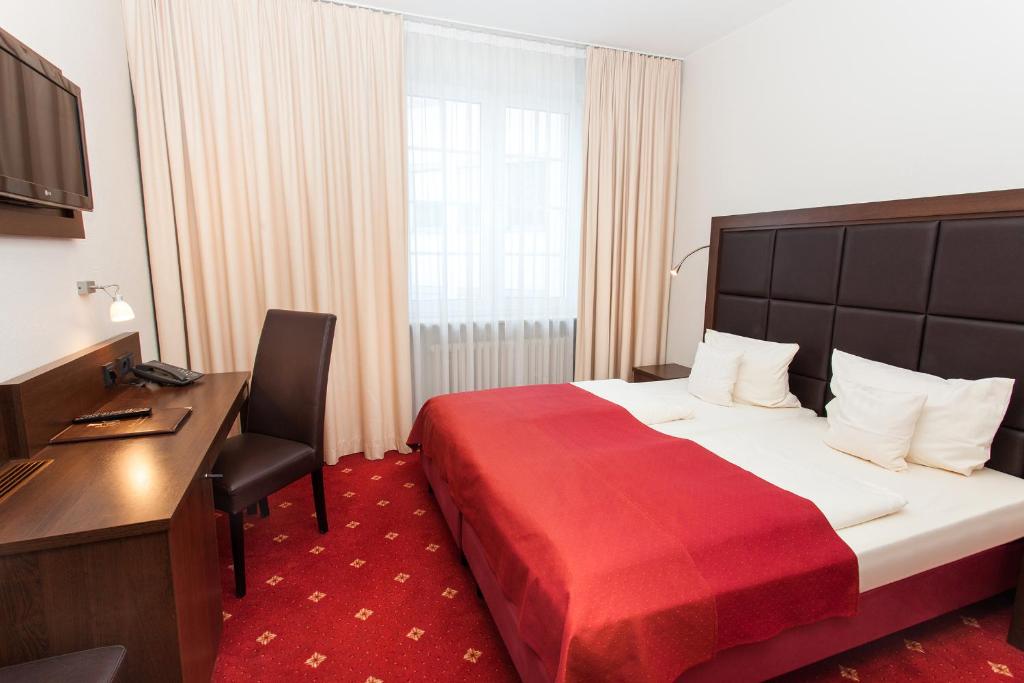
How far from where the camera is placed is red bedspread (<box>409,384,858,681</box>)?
125 centimetres

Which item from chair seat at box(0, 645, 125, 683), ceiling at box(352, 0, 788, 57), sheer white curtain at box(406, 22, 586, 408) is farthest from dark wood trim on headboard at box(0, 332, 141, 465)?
ceiling at box(352, 0, 788, 57)

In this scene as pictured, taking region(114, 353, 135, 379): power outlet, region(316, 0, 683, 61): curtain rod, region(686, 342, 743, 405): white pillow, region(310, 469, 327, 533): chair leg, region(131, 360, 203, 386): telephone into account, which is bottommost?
region(310, 469, 327, 533): chair leg

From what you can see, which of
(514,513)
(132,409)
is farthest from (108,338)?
(514,513)

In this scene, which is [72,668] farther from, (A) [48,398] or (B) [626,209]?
(B) [626,209]

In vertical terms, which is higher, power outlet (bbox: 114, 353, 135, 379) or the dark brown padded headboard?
the dark brown padded headboard

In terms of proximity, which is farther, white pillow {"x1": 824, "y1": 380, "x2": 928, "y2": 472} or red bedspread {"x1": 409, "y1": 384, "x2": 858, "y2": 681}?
white pillow {"x1": 824, "y1": 380, "x2": 928, "y2": 472}

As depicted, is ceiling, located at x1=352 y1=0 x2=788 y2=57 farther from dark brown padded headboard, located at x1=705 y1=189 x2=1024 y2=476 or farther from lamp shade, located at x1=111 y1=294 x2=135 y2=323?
lamp shade, located at x1=111 y1=294 x2=135 y2=323

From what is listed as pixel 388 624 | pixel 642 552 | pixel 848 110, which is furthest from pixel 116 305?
pixel 848 110

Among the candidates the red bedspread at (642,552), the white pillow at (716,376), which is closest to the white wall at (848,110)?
the white pillow at (716,376)

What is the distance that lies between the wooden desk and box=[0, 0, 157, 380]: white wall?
561mm

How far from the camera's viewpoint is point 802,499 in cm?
167

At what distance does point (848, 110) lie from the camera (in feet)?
8.71

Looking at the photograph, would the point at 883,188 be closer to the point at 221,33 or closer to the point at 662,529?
the point at 662,529

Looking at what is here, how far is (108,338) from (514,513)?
203 centimetres
